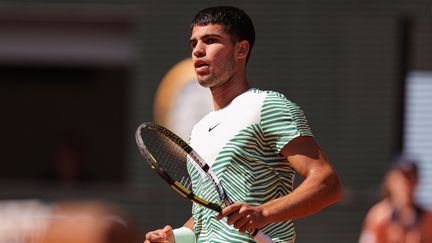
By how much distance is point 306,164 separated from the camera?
3.67 m

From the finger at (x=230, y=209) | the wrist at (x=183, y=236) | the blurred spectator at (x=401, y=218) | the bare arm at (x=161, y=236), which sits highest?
the finger at (x=230, y=209)

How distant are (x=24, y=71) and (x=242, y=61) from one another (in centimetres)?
1184

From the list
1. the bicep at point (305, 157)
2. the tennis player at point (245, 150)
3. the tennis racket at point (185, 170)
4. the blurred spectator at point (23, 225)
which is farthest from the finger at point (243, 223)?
the blurred spectator at point (23, 225)

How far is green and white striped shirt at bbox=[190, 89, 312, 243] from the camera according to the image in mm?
3740

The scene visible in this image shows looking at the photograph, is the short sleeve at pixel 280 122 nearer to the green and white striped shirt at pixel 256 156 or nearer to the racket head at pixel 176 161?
the green and white striped shirt at pixel 256 156

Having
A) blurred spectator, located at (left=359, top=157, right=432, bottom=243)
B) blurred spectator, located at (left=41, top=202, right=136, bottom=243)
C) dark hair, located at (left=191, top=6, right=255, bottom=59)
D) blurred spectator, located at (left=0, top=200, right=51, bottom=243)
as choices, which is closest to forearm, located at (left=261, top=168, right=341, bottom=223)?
dark hair, located at (left=191, top=6, right=255, bottom=59)

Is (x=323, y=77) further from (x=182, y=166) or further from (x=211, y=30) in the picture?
(x=211, y=30)

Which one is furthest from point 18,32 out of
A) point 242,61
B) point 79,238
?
point 79,238

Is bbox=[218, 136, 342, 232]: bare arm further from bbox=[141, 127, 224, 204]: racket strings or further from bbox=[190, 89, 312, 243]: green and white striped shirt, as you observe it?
bbox=[141, 127, 224, 204]: racket strings

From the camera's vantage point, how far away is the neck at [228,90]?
3934mm

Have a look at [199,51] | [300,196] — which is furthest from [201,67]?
[300,196]

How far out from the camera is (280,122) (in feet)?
12.2

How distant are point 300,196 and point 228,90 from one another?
1.75ft

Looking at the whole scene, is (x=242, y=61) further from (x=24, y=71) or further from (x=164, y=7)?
(x=24, y=71)
